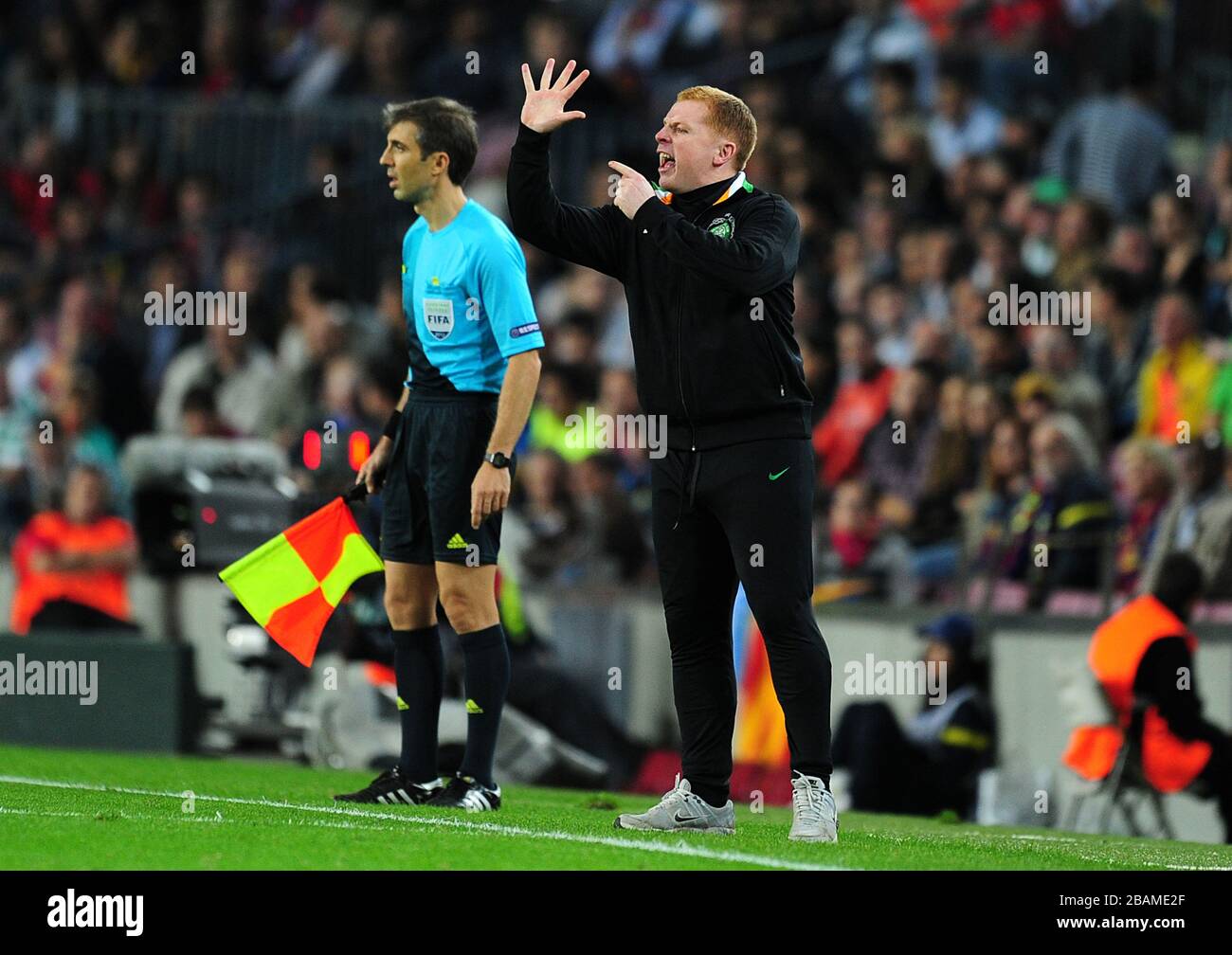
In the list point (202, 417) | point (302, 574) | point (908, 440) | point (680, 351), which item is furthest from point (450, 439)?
point (202, 417)

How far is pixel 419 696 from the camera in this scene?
7.61 m

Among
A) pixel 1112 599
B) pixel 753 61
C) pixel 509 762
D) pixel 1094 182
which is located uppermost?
pixel 753 61

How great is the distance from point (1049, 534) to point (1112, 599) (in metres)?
0.53

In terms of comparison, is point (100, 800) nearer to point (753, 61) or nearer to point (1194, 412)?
point (1194, 412)

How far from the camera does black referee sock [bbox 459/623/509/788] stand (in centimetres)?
754

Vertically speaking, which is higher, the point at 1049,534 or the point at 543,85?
the point at 543,85

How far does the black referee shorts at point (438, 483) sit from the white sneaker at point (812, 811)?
1410mm

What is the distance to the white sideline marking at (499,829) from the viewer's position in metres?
6.16

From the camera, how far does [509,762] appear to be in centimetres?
1098

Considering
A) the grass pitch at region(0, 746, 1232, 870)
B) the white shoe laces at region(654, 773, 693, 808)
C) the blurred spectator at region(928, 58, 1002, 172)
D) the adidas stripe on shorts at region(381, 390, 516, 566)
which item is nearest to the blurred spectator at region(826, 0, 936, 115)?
the blurred spectator at region(928, 58, 1002, 172)

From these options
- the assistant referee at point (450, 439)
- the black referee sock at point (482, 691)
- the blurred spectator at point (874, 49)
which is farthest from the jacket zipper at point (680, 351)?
the blurred spectator at point (874, 49)
